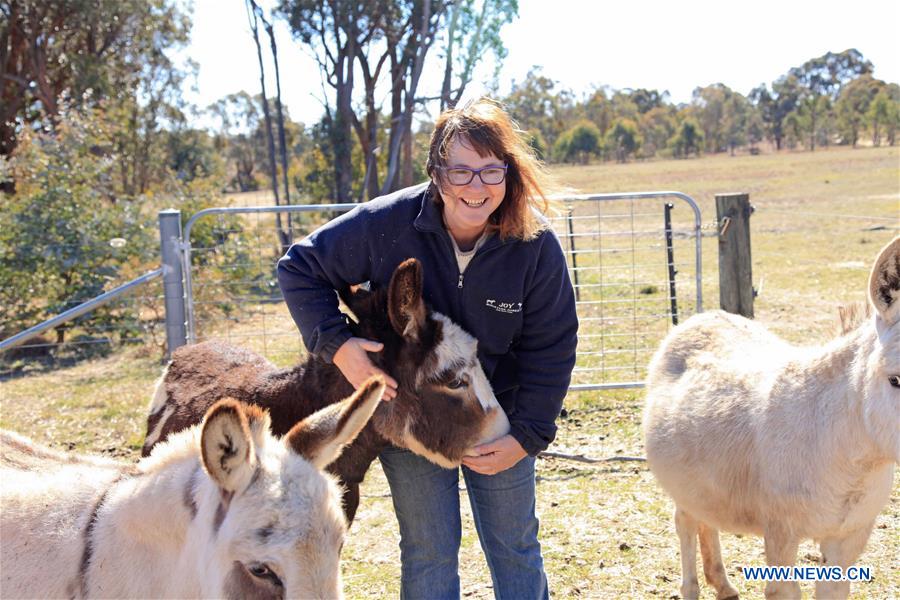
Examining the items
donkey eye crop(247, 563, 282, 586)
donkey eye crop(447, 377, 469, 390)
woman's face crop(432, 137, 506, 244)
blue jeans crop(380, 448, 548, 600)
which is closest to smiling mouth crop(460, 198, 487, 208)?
woman's face crop(432, 137, 506, 244)

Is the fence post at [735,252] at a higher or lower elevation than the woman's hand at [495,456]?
higher

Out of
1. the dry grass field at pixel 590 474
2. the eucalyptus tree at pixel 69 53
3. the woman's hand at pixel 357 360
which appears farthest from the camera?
the eucalyptus tree at pixel 69 53

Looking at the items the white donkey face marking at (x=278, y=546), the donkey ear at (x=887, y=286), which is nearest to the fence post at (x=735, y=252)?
the donkey ear at (x=887, y=286)

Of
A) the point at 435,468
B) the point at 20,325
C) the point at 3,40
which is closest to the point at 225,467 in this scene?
the point at 435,468

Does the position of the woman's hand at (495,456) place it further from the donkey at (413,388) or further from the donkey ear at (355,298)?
the donkey ear at (355,298)

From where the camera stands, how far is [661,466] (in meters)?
4.14

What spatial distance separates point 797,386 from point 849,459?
1.32 ft

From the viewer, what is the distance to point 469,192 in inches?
115

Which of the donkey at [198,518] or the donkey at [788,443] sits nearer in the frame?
the donkey at [198,518]

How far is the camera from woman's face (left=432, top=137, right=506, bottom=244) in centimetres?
293

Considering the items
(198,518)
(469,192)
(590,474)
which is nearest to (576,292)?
(590,474)

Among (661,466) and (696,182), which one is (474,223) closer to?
(661,466)

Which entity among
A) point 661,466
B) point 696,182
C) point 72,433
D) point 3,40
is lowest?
point 72,433

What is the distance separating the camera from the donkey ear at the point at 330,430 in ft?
7.88
